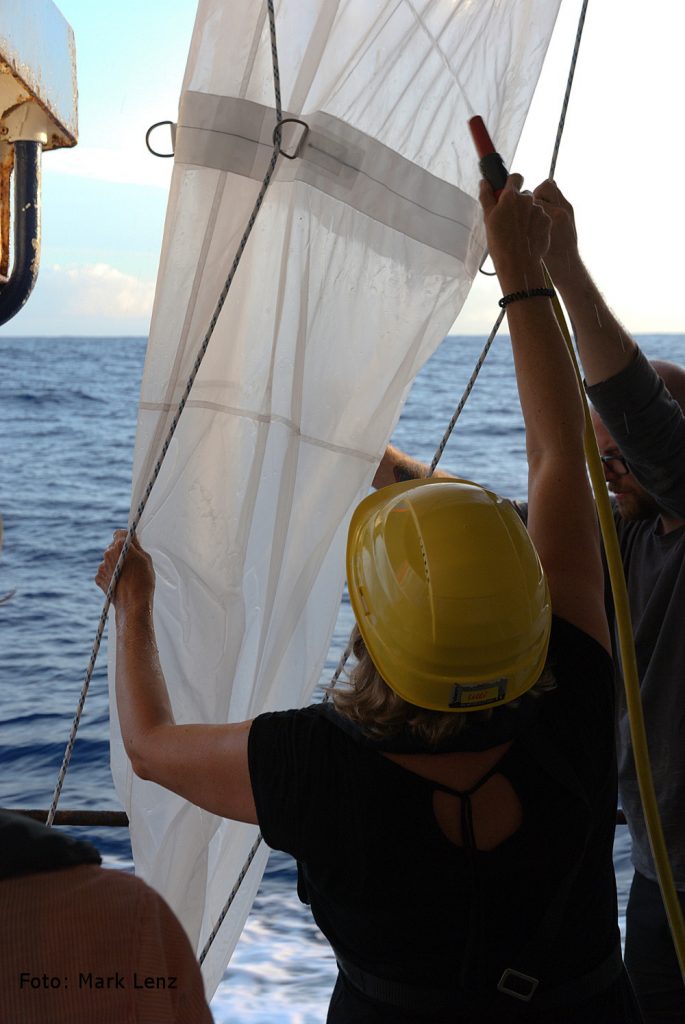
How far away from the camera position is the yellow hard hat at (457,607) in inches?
42.4

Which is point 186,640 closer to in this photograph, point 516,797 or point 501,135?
point 516,797

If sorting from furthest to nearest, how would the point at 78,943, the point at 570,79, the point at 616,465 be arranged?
the point at 616,465, the point at 570,79, the point at 78,943

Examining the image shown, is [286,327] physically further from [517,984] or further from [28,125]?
[517,984]

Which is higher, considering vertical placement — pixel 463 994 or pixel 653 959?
pixel 463 994

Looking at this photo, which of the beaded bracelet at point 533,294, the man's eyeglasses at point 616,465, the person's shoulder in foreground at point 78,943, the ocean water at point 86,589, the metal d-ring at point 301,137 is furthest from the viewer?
the ocean water at point 86,589

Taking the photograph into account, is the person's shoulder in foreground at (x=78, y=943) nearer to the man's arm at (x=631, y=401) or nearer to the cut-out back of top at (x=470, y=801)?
the cut-out back of top at (x=470, y=801)

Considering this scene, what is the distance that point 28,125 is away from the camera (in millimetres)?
1668

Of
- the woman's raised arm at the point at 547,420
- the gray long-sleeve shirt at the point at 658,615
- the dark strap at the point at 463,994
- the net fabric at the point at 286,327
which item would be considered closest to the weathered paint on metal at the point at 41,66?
the net fabric at the point at 286,327

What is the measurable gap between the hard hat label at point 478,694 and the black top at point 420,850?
0.05 m

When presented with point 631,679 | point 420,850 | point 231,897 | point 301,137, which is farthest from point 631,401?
point 231,897

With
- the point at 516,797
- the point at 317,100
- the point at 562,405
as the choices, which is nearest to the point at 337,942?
the point at 516,797

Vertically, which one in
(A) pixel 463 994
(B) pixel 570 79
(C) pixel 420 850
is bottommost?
(A) pixel 463 994

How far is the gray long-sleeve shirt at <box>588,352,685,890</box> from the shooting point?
1.71 meters

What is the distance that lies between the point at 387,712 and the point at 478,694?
104mm
